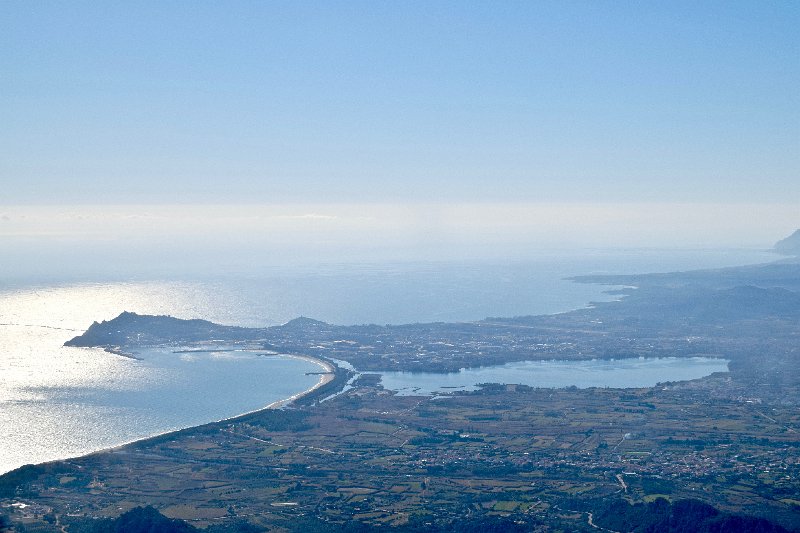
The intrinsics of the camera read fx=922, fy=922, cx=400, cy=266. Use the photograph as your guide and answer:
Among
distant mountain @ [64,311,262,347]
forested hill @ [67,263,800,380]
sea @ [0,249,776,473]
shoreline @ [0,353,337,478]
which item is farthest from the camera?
distant mountain @ [64,311,262,347]

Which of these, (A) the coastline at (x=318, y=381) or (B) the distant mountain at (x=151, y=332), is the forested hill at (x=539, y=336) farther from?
(A) the coastline at (x=318, y=381)

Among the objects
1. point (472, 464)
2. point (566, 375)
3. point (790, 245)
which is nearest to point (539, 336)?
point (566, 375)

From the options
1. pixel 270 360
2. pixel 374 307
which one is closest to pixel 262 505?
pixel 270 360

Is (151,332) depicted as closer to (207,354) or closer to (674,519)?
(207,354)

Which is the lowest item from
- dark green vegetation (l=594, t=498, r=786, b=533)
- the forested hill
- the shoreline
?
dark green vegetation (l=594, t=498, r=786, b=533)

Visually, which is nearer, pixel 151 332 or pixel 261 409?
pixel 261 409

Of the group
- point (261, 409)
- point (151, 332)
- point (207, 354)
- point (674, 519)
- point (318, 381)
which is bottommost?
point (674, 519)

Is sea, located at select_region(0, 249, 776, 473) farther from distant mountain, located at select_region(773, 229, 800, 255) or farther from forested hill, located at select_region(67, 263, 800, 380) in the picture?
distant mountain, located at select_region(773, 229, 800, 255)

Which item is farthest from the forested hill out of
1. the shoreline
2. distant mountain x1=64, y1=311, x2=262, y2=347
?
the shoreline

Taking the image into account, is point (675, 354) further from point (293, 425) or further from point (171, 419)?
point (171, 419)
